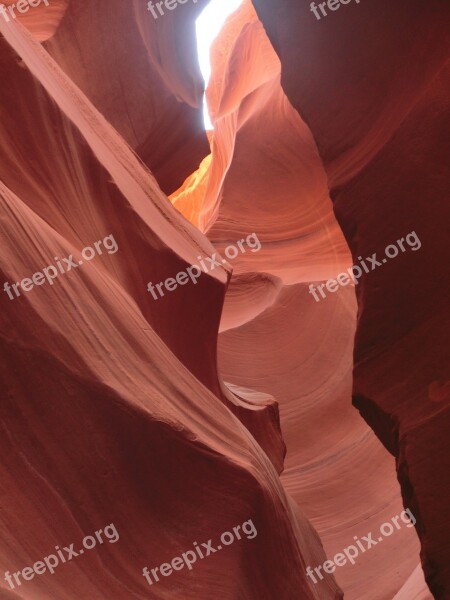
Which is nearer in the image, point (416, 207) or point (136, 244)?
point (416, 207)

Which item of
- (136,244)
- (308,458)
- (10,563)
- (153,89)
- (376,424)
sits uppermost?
(153,89)

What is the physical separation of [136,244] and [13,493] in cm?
183

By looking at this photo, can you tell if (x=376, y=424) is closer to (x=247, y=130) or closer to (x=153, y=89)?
(x=153, y=89)

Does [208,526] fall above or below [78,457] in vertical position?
below

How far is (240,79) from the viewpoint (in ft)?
37.2

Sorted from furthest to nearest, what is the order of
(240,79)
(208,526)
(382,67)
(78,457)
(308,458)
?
(240,79) → (308,458) → (382,67) → (208,526) → (78,457)

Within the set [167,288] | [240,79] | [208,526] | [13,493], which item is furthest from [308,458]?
[240,79]

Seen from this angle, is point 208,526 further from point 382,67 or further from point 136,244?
point 382,67

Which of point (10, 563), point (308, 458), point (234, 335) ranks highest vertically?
point (10, 563)

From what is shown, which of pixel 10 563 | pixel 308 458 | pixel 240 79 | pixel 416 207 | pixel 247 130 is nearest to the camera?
pixel 10 563

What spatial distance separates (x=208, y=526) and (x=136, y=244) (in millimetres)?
1731

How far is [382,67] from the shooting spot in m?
3.49

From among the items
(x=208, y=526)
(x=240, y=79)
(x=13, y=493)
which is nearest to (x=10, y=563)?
(x=13, y=493)

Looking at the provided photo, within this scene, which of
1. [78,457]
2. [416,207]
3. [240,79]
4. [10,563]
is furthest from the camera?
[240,79]
